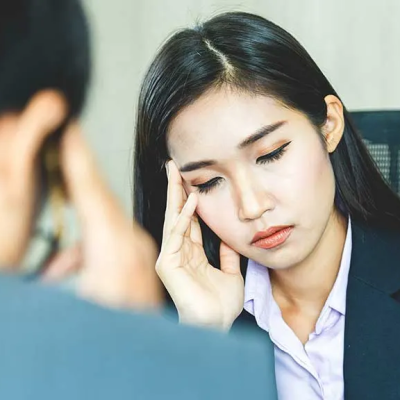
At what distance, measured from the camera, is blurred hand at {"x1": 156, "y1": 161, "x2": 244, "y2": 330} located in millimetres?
496

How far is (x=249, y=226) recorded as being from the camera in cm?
52

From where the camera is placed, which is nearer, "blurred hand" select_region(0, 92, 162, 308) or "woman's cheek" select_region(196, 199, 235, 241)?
"blurred hand" select_region(0, 92, 162, 308)

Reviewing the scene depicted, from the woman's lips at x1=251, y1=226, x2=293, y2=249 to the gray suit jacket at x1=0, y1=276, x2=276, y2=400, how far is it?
25 centimetres

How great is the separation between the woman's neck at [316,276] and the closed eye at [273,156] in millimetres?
122

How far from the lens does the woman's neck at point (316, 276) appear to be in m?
0.61

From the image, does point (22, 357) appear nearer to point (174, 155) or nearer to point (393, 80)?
point (174, 155)

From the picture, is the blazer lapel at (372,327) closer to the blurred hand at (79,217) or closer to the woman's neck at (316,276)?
the woman's neck at (316,276)

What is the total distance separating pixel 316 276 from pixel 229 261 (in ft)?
0.29

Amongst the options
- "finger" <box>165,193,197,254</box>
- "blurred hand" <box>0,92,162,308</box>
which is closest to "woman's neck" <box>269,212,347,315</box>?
"finger" <box>165,193,197,254</box>

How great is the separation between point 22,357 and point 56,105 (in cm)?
10

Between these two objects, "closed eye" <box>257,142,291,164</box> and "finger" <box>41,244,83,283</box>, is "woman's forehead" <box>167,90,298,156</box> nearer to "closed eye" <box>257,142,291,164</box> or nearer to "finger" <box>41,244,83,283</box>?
"closed eye" <box>257,142,291,164</box>

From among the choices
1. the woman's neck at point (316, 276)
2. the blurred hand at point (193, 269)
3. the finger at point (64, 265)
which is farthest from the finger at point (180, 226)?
the finger at point (64, 265)

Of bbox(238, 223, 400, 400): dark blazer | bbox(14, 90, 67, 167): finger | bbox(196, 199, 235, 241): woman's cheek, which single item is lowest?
bbox(238, 223, 400, 400): dark blazer

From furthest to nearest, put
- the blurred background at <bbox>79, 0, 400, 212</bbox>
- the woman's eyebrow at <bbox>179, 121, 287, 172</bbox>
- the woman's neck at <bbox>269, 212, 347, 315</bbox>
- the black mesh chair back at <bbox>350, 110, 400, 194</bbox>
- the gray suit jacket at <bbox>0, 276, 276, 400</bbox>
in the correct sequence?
the black mesh chair back at <bbox>350, 110, 400, 194</bbox> < the woman's neck at <bbox>269, 212, 347, 315</bbox> < the woman's eyebrow at <bbox>179, 121, 287, 172</bbox> < the blurred background at <bbox>79, 0, 400, 212</bbox> < the gray suit jacket at <bbox>0, 276, 276, 400</bbox>
